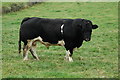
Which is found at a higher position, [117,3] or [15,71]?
[15,71]

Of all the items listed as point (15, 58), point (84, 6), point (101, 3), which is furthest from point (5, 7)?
point (15, 58)

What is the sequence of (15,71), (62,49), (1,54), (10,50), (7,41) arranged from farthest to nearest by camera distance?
(7,41) < (62,49) < (10,50) < (1,54) < (15,71)

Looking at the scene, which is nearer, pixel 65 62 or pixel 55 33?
pixel 65 62

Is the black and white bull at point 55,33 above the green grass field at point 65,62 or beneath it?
above

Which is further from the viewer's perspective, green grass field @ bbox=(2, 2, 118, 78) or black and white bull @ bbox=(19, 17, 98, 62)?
black and white bull @ bbox=(19, 17, 98, 62)

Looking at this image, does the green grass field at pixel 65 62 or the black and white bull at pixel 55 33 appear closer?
the green grass field at pixel 65 62

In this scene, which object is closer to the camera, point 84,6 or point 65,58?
point 65,58

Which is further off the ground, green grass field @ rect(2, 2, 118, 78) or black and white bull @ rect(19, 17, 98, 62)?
black and white bull @ rect(19, 17, 98, 62)

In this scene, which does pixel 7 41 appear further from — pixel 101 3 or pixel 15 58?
pixel 101 3

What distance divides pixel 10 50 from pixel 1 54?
1107 millimetres

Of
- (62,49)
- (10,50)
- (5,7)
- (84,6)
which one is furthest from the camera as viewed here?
(84,6)

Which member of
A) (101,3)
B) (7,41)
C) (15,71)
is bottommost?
(101,3)

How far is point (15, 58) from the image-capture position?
13.5m

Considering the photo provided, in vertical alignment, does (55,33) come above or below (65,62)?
above
